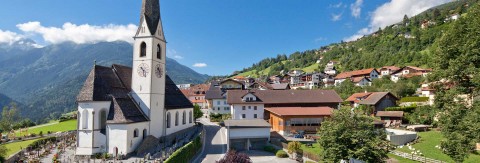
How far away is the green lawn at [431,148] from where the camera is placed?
2784 cm

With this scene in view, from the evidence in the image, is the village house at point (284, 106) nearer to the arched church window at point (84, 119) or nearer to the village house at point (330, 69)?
the arched church window at point (84, 119)

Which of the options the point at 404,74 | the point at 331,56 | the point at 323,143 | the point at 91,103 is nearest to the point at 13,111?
the point at 91,103

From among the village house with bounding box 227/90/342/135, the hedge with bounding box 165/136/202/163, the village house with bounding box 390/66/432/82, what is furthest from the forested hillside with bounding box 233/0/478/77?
the hedge with bounding box 165/136/202/163

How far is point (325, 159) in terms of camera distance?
23.3m

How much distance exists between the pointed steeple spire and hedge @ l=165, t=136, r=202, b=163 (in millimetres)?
13803

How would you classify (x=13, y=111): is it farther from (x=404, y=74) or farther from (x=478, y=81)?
(x=404, y=74)

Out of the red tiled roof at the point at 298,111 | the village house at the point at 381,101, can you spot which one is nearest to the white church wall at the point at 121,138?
the red tiled roof at the point at 298,111

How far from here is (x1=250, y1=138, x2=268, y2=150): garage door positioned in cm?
4223

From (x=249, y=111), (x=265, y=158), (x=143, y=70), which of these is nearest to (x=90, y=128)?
(x=143, y=70)

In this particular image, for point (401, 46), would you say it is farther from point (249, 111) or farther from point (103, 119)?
point (103, 119)

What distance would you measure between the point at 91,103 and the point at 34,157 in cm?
775

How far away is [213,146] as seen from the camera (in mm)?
40875

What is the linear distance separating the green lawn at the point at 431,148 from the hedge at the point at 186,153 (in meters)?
21.6

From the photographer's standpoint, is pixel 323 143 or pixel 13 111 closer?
pixel 323 143
